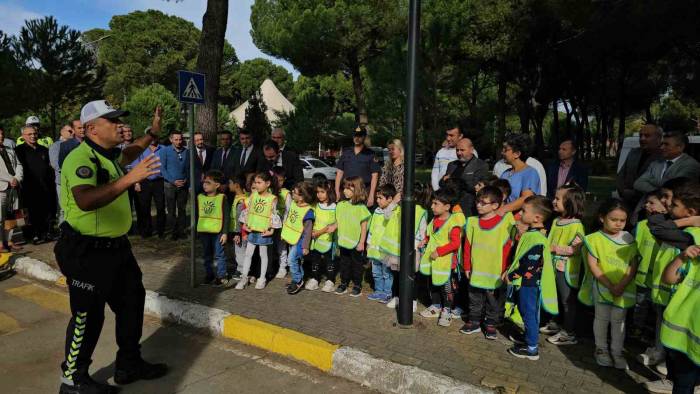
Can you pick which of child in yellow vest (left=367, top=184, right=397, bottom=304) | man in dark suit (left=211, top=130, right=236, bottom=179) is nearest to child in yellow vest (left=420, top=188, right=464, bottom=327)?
child in yellow vest (left=367, top=184, right=397, bottom=304)

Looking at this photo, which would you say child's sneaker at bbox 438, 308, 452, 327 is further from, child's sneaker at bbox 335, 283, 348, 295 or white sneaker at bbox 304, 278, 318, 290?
white sneaker at bbox 304, 278, 318, 290

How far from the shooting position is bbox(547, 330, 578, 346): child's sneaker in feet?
13.1

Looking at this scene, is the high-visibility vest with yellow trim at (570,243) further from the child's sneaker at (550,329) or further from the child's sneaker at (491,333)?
the child's sneaker at (491,333)

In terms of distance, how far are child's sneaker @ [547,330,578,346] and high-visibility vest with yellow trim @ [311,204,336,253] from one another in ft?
8.39

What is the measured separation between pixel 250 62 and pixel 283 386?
57.1 metres

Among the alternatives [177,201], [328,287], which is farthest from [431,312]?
[177,201]

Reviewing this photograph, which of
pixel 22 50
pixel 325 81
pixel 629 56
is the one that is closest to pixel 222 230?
pixel 22 50

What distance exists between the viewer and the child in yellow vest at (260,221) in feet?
17.6

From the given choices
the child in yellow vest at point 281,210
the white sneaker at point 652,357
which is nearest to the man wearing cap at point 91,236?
the child in yellow vest at point 281,210

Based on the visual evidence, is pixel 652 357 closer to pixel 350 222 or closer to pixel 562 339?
pixel 562 339

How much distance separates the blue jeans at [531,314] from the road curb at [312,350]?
→ 2.74 feet

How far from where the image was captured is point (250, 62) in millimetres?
56312

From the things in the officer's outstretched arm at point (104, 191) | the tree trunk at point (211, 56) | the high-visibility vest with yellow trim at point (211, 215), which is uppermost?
the tree trunk at point (211, 56)

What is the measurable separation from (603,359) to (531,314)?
619mm
